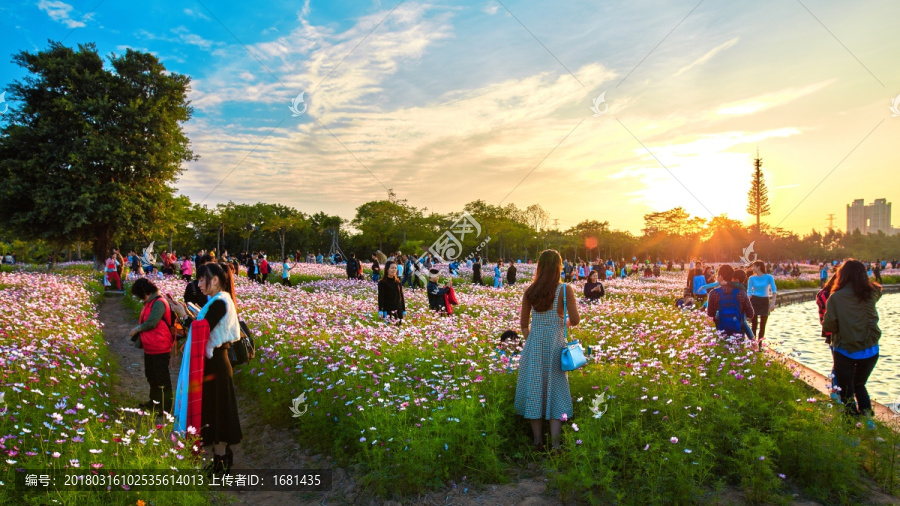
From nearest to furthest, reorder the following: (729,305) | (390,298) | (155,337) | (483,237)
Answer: (155,337), (729,305), (390,298), (483,237)

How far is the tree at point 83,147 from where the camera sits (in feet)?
73.9

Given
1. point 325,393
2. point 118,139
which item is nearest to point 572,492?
point 325,393

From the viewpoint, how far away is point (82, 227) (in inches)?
967

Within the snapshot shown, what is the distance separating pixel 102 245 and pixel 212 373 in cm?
2618

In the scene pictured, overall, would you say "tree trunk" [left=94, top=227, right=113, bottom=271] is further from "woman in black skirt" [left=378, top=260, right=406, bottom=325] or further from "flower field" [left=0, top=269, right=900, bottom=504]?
"woman in black skirt" [left=378, top=260, right=406, bottom=325]

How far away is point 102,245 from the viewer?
1005 inches

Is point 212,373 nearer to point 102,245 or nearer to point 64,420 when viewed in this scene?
point 64,420

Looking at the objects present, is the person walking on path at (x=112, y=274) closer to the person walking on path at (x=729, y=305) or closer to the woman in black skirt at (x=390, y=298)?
the woman in black skirt at (x=390, y=298)

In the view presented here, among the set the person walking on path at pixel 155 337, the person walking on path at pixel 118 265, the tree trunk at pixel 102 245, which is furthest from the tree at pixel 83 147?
the person walking on path at pixel 155 337

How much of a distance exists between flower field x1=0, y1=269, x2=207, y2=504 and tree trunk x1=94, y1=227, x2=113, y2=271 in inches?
713

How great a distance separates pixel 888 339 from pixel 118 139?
32045mm

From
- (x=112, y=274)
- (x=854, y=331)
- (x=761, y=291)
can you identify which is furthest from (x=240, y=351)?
(x=112, y=274)

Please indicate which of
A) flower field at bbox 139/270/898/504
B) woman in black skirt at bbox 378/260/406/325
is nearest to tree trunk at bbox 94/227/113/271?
woman in black skirt at bbox 378/260/406/325

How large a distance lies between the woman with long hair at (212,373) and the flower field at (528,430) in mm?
369
